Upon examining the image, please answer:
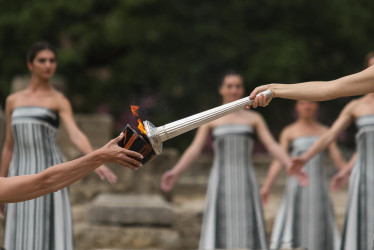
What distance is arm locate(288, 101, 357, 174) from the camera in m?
6.55

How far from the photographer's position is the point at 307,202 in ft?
28.0

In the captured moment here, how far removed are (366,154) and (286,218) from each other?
2.31 m

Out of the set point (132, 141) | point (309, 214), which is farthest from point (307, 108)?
point (132, 141)

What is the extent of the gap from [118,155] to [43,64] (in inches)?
102

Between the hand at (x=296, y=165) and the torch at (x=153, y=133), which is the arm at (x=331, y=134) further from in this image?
the torch at (x=153, y=133)

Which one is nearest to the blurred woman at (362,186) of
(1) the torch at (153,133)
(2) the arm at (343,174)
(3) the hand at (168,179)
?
(2) the arm at (343,174)

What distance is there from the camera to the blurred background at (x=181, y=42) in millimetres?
14703

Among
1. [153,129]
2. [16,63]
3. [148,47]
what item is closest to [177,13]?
[148,47]

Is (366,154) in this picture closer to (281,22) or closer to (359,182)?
(359,182)

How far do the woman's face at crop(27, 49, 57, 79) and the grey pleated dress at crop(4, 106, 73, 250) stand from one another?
1.08 feet

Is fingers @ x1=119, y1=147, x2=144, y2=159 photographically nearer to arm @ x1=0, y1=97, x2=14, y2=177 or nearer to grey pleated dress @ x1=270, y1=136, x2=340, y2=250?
arm @ x1=0, y1=97, x2=14, y2=177

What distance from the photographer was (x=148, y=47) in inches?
617

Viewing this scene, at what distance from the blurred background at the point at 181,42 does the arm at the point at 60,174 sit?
398 inches

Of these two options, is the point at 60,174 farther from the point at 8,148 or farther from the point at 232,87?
the point at 232,87
